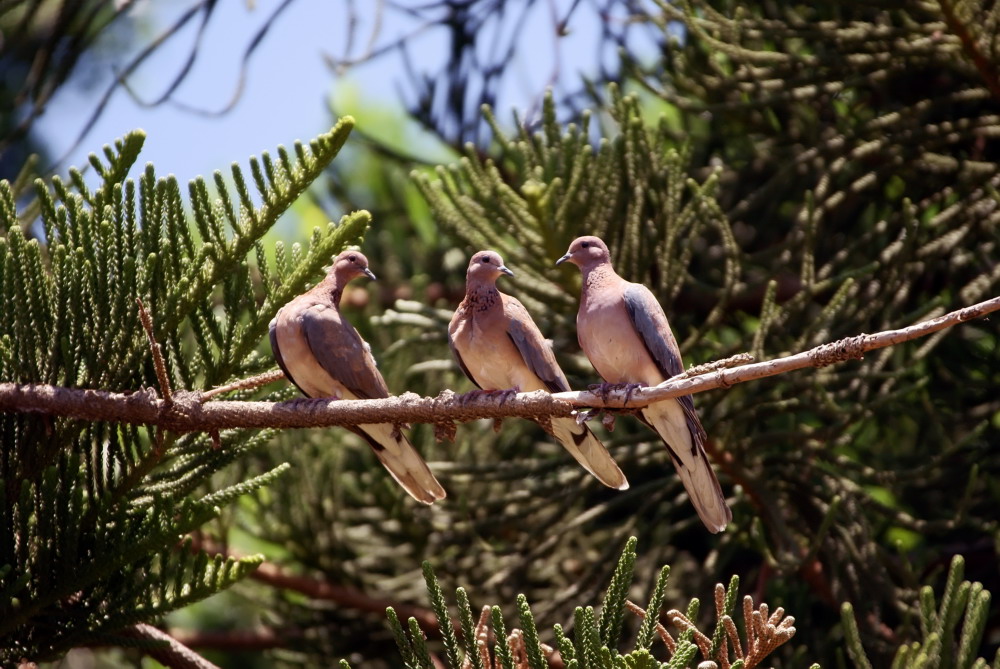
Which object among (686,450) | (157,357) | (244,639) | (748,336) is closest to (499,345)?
(686,450)

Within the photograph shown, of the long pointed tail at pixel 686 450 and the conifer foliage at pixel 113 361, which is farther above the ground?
the conifer foliage at pixel 113 361

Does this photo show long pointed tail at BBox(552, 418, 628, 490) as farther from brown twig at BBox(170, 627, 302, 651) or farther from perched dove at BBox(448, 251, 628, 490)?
brown twig at BBox(170, 627, 302, 651)

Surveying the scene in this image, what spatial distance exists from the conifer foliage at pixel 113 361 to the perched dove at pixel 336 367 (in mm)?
414

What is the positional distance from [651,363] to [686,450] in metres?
0.33

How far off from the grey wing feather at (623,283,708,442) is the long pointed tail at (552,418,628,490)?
1.21 ft

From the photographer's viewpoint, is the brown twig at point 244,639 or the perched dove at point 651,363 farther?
the brown twig at point 244,639

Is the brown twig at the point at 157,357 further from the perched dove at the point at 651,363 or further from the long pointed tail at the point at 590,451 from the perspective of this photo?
the perched dove at the point at 651,363

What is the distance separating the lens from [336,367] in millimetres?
3943

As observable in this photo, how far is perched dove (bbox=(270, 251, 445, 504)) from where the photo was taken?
3.81m

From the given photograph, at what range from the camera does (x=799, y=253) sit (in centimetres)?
533

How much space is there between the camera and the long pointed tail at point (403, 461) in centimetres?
377

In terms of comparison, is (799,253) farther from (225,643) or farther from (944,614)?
(225,643)

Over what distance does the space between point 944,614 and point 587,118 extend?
8.54 feet

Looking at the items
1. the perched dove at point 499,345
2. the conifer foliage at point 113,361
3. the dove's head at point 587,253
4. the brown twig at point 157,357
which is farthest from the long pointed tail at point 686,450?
the brown twig at point 157,357
